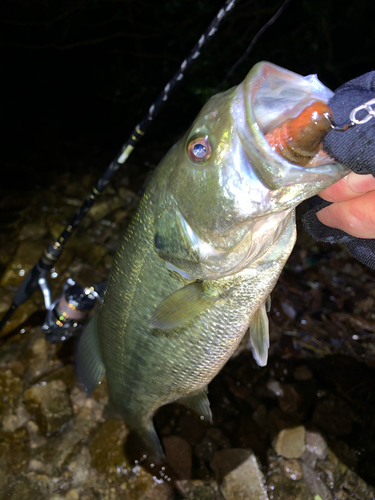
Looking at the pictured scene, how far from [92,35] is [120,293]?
6.38 m

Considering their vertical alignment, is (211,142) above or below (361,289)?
above

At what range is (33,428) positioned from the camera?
2.61m

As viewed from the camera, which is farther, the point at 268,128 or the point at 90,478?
the point at 90,478

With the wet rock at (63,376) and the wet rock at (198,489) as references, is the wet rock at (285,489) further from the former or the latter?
the wet rock at (63,376)

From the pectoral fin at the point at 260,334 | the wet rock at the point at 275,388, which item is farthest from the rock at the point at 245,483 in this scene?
the pectoral fin at the point at 260,334

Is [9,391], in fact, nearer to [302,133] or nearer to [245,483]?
[245,483]

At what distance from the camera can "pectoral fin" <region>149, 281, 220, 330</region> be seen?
150 centimetres

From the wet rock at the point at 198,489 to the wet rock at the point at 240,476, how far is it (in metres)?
0.07

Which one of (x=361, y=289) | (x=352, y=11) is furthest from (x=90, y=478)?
(x=352, y=11)

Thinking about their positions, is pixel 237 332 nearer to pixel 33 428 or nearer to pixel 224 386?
pixel 224 386

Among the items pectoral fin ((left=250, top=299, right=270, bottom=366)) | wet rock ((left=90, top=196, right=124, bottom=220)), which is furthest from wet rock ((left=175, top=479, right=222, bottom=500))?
wet rock ((left=90, top=196, right=124, bottom=220))

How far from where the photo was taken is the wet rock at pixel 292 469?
8.39 ft

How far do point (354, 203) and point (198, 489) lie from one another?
241 centimetres

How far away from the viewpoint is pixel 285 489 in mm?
2506
